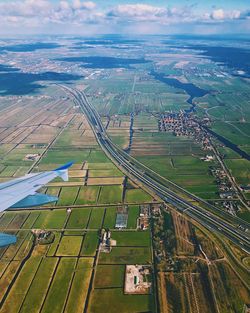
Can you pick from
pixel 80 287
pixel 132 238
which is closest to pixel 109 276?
pixel 80 287

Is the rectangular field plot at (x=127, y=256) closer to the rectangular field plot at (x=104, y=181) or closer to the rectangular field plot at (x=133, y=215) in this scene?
the rectangular field plot at (x=133, y=215)

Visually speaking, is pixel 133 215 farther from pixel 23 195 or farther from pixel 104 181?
pixel 23 195

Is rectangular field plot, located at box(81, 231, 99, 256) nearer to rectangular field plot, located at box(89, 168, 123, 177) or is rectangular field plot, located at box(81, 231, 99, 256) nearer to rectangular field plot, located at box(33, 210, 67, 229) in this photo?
rectangular field plot, located at box(33, 210, 67, 229)

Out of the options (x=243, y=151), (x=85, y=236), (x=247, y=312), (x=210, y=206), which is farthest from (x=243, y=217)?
(x=243, y=151)

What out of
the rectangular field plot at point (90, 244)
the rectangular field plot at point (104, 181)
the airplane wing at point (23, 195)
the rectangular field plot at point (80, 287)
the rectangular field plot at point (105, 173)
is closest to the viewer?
the airplane wing at point (23, 195)

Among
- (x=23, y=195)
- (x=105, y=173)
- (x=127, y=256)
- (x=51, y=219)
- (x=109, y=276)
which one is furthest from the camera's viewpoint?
(x=105, y=173)

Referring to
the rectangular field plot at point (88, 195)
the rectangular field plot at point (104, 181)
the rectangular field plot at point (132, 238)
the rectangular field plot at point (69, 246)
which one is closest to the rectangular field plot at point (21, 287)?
the rectangular field plot at point (69, 246)

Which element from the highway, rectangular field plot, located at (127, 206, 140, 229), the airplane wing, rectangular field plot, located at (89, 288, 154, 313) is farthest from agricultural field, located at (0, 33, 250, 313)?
the airplane wing

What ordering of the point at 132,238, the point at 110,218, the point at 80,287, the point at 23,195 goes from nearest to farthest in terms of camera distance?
the point at 23,195
the point at 80,287
the point at 132,238
the point at 110,218
